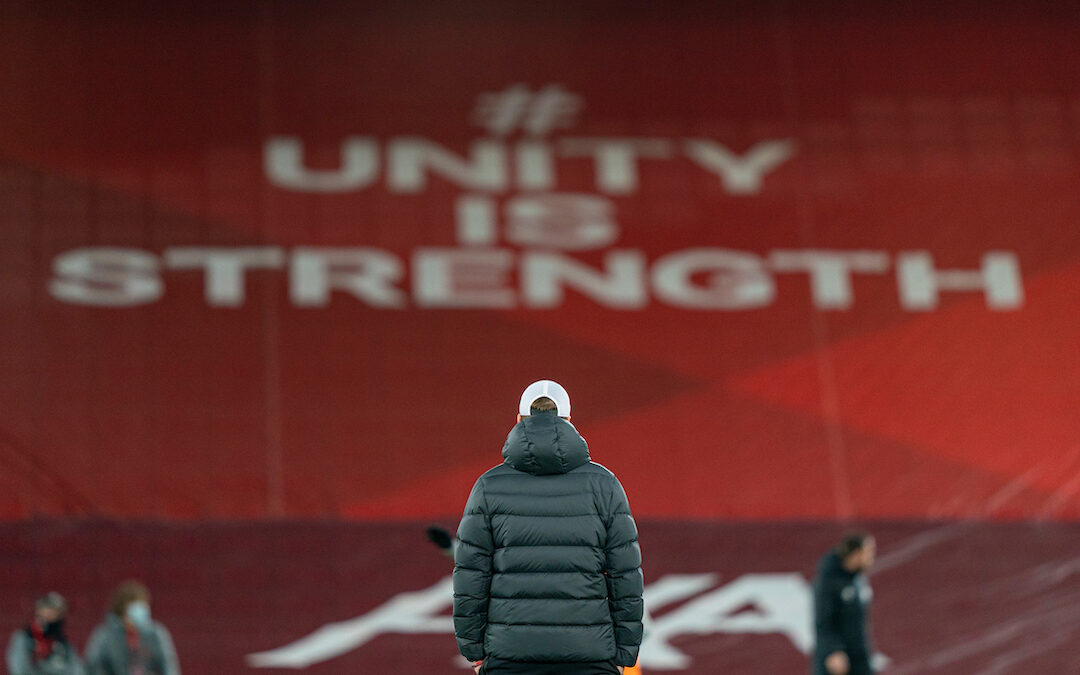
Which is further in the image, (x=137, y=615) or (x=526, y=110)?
(x=526, y=110)

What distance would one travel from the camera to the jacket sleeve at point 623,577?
2.69 metres

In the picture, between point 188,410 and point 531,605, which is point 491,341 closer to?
point 188,410

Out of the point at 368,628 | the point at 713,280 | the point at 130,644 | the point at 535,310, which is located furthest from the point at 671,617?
the point at 130,644

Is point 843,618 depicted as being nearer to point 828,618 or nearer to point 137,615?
point 828,618

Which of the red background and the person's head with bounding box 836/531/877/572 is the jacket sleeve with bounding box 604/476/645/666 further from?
the red background

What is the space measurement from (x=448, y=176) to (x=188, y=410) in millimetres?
2500

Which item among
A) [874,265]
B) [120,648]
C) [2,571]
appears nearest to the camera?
[120,648]

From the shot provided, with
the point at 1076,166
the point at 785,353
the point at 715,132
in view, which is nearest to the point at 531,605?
the point at 785,353

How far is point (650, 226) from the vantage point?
380 inches

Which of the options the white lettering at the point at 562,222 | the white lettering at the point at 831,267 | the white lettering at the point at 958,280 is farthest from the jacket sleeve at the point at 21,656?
the white lettering at the point at 958,280

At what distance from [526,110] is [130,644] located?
5.04 meters

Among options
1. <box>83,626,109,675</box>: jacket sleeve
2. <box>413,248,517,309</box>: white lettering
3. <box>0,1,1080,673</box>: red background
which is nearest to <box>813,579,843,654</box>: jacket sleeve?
<box>0,1,1080,673</box>: red background

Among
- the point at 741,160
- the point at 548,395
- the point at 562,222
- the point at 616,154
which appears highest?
the point at 616,154

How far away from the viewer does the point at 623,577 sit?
2.70 m
